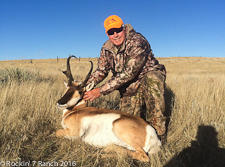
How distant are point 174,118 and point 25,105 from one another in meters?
3.50

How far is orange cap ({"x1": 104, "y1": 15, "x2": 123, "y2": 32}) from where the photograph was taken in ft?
12.7

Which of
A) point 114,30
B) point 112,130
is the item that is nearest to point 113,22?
point 114,30

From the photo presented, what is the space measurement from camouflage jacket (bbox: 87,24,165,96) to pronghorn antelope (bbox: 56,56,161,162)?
2.03 ft

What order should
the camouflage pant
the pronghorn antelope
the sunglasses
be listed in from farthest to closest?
the sunglasses, the camouflage pant, the pronghorn antelope

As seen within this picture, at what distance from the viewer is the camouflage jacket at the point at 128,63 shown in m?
3.49

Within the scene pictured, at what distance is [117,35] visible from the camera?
404 centimetres

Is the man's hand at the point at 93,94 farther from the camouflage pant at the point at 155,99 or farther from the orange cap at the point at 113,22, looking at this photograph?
the orange cap at the point at 113,22

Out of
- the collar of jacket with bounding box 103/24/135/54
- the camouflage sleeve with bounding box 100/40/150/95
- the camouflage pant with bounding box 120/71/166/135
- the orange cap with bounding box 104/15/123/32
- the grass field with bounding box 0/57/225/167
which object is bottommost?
the grass field with bounding box 0/57/225/167

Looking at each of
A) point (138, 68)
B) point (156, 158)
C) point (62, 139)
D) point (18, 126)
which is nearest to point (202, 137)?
point (156, 158)

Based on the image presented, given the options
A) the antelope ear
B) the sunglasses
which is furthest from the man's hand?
the sunglasses

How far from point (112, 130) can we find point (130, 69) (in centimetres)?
134

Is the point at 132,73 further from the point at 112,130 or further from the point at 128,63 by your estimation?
the point at 112,130

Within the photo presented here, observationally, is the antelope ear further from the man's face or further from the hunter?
the man's face

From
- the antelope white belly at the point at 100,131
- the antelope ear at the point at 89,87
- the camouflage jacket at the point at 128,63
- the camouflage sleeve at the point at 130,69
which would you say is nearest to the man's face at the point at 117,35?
the camouflage jacket at the point at 128,63
